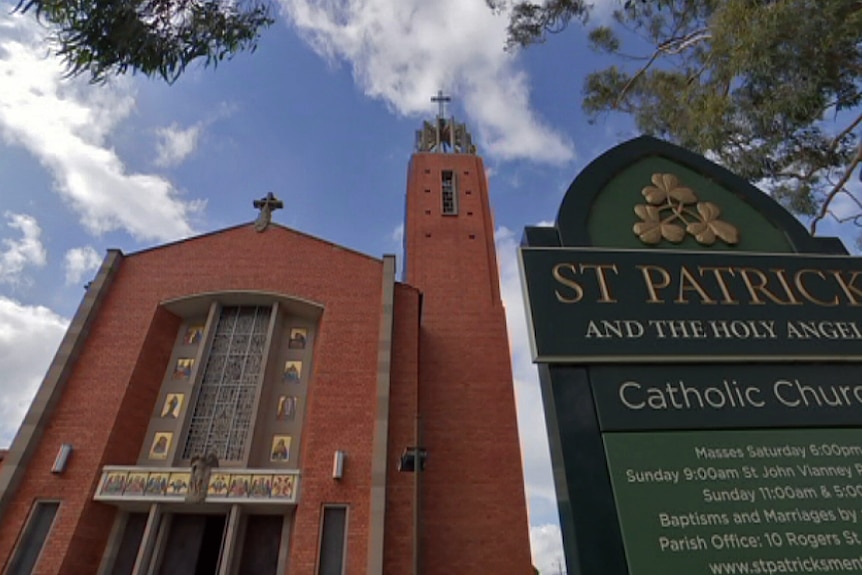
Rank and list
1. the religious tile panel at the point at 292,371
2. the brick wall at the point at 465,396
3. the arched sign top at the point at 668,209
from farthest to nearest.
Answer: the religious tile panel at the point at 292,371, the brick wall at the point at 465,396, the arched sign top at the point at 668,209

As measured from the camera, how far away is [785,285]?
2.43 meters

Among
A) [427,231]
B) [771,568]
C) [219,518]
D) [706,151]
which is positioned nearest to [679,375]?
[771,568]

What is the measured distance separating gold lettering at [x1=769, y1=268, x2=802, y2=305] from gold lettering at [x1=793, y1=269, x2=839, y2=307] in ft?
0.17

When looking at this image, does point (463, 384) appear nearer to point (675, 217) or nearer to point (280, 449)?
point (280, 449)

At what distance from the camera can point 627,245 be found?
253 centimetres

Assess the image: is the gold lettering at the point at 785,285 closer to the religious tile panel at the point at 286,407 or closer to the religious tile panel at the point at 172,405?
the religious tile panel at the point at 286,407

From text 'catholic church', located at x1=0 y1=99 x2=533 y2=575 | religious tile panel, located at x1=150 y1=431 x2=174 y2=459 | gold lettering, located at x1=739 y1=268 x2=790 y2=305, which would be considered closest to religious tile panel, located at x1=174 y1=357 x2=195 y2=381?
text 'catholic church', located at x1=0 y1=99 x2=533 y2=575

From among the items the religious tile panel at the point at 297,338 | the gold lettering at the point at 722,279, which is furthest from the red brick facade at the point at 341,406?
the gold lettering at the point at 722,279

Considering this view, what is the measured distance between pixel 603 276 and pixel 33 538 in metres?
11.5

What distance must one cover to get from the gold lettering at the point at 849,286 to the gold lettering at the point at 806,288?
0.06 metres

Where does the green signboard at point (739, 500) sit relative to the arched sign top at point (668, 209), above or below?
below

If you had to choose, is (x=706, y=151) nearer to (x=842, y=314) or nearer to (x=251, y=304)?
(x=842, y=314)

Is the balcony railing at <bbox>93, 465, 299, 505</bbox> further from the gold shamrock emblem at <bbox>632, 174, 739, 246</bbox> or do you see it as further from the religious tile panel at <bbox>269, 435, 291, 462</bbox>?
the gold shamrock emblem at <bbox>632, 174, 739, 246</bbox>

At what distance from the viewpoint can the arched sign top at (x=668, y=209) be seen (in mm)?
2576
